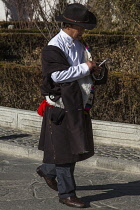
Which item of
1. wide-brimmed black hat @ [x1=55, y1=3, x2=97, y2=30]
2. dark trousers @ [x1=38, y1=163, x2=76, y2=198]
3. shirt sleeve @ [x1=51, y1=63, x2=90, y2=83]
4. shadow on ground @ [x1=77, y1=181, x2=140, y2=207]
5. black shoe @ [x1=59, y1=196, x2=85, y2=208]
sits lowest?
shadow on ground @ [x1=77, y1=181, x2=140, y2=207]

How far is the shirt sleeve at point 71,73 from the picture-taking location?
14.9 feet

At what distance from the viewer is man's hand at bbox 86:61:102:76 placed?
459 cm

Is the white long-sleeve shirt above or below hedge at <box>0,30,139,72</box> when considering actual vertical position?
above

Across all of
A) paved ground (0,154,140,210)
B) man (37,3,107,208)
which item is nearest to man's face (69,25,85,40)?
man (37,3,107,208)

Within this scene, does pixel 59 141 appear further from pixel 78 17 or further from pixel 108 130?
pixel 108 130

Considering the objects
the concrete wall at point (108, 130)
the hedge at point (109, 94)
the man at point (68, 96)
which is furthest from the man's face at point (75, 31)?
the hedge at point (109, 94)

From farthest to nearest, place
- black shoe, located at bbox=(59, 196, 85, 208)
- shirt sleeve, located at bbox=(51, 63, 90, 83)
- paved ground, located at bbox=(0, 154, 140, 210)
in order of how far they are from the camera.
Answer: paved ground, located at bbox=(0, 154, 140, 210) < black shoe, located at bbox=(59, 196, 85, 208) < shirt sleeve, located at bbox=(51, 63, 90, 83)

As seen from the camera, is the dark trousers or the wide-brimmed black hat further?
the dark trousers

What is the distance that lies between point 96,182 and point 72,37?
5.95ft

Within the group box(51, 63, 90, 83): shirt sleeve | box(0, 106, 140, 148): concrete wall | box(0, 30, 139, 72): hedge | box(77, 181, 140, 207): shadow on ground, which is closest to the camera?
box(51, 63, 90, 83): shirt sleeve

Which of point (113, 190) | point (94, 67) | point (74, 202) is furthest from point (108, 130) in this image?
point (94, 67)

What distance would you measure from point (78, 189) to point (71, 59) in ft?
4.91

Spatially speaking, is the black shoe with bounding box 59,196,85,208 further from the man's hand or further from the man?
the man's hand

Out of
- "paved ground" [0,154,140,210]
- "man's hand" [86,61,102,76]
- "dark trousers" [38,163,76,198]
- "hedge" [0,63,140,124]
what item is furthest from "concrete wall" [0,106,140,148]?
"man's hand" [86,61,102,76]
